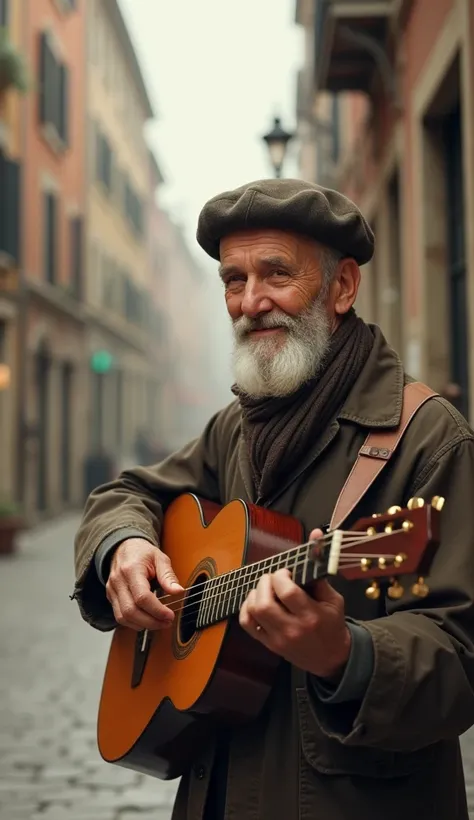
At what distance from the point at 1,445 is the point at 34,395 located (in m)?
2.11

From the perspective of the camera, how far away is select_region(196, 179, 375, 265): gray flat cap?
2.03 meters

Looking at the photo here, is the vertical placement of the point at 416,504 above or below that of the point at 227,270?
below

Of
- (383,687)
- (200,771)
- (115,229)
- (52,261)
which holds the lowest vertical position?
(200,771)

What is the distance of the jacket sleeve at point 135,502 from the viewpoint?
2.35 metres

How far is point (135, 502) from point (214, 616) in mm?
563

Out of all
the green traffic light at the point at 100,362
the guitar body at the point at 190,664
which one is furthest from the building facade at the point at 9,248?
the guitar body at the point at 190,664

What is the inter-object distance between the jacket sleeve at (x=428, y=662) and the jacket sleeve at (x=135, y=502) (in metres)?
0.75

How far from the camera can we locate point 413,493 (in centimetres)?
187

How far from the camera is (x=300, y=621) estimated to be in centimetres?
152

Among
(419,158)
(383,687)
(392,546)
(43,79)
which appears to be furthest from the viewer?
(43,79)

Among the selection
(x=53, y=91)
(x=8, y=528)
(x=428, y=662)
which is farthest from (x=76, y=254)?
(x=428, y=662)

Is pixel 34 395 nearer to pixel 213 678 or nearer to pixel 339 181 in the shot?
pixel 339 181

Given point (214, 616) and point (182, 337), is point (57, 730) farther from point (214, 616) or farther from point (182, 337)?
point (182, 337)

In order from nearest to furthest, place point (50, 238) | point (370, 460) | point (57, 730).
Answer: point (370, 460) → point (57, 730) → point (50, 238)
